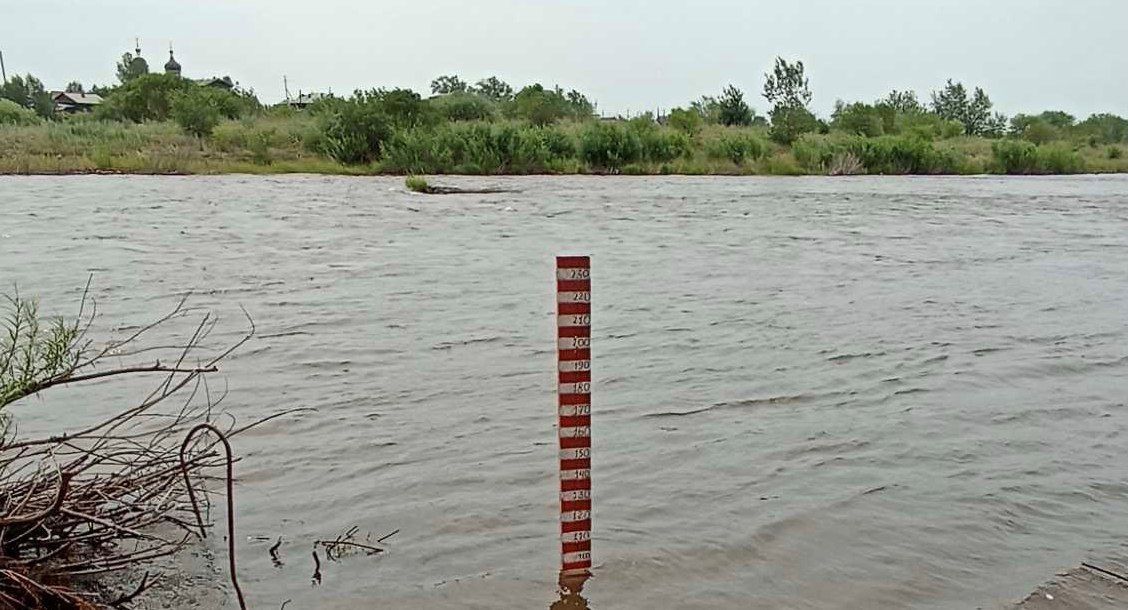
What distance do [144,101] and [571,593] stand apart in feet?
Answer: 184

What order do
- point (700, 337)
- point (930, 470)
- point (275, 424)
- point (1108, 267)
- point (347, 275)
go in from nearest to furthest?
point (930, 470) < point (275, 424) < point (700, 337) < point (347, 275) < point (1108, 267)

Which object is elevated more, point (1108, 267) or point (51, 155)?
point (51, 155)

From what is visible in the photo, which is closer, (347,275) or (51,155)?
(347,275)

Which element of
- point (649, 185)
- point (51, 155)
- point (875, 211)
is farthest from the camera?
point (51, 155)

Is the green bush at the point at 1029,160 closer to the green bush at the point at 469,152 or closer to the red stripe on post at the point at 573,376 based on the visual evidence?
the green bush at the point at 469,152

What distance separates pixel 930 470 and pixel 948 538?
2.96 feet

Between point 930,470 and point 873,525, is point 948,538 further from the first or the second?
point 930,470

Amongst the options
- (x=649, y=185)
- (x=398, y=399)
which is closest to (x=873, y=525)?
(x=398, y=399)

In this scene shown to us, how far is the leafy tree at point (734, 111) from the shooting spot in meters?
54.0

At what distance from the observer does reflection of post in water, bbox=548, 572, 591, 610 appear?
3455mm

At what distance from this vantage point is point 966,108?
72.2 meters

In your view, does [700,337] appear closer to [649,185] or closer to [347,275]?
[347,275]

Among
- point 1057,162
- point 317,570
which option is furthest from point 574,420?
point 1057,162

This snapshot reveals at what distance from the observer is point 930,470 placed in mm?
4906
